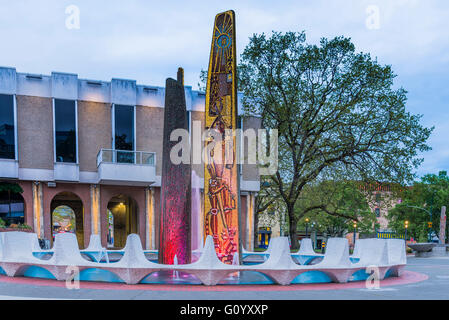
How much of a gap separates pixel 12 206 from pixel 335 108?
2073cm

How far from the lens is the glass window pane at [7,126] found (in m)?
26.9

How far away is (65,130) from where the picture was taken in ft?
92.5

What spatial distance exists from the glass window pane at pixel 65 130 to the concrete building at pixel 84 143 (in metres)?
0.06

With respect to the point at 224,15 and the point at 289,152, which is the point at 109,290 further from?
the point at 289,152

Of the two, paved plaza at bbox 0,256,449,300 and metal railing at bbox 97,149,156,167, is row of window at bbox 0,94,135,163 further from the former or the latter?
paved plaza at bbox 0,256,449,300

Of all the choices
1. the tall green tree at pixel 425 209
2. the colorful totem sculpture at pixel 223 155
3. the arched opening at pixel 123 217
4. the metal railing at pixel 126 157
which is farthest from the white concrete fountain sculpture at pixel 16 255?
the tall green tree at pixel 425 209

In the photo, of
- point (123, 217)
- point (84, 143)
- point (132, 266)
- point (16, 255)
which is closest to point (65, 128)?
point (84, 143)

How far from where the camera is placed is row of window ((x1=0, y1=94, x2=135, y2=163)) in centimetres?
2702

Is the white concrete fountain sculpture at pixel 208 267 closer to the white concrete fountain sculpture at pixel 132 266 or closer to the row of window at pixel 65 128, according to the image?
the white concrete fountain sculpture at pixel 132 266

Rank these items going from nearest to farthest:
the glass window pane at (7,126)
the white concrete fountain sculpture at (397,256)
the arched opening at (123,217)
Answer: the white concrete fountain sculpture at (397,256), the glass window pane at (7,126), the arched opening at (123,217)

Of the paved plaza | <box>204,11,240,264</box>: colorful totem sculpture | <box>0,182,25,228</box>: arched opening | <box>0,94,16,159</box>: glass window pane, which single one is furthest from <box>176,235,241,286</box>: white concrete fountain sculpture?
<box>0,94,16,159</box>: glass window pane

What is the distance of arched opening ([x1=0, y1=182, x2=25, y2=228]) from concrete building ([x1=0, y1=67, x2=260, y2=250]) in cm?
6
